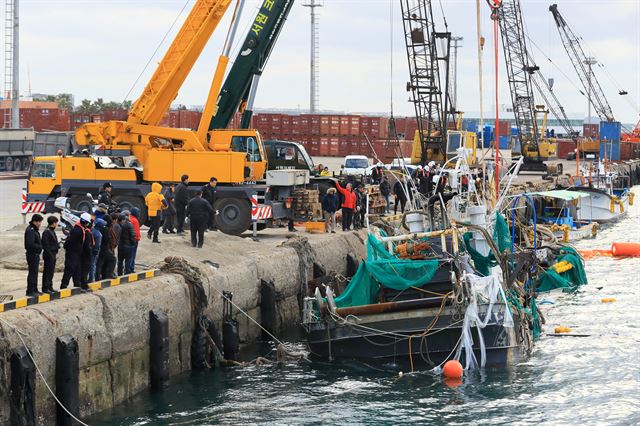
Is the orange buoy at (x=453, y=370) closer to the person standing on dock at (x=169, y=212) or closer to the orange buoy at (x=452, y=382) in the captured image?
the orange buoy at (x=452, y=382)

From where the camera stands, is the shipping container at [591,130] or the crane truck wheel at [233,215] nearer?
the crane truck wheel at [233,215]

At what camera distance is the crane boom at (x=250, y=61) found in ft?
108

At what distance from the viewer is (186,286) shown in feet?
64.7

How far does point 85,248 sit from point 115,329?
66.6 inches

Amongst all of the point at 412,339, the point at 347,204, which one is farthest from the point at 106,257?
the point at 347,204

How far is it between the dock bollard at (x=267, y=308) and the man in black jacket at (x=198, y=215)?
2111mm

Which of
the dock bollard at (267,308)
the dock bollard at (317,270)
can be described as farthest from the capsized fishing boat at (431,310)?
the dock bollard at (317,270)

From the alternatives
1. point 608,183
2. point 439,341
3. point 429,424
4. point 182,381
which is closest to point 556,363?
point 439,341

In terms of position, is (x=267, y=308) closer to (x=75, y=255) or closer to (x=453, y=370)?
(x=453, y=370)

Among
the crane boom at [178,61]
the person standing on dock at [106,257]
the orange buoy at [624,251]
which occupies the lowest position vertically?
the orange buoy at [624,251]

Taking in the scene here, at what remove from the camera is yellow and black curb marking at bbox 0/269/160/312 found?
1541cm

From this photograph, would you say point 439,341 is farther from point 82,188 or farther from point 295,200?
point 82,188

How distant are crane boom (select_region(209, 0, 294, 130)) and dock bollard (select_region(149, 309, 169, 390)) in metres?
15.5

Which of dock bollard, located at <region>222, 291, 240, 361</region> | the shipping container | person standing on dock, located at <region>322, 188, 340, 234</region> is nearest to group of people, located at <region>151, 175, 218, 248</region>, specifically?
person standing on dock, located at <region>322, 188, 340, 234</region>
